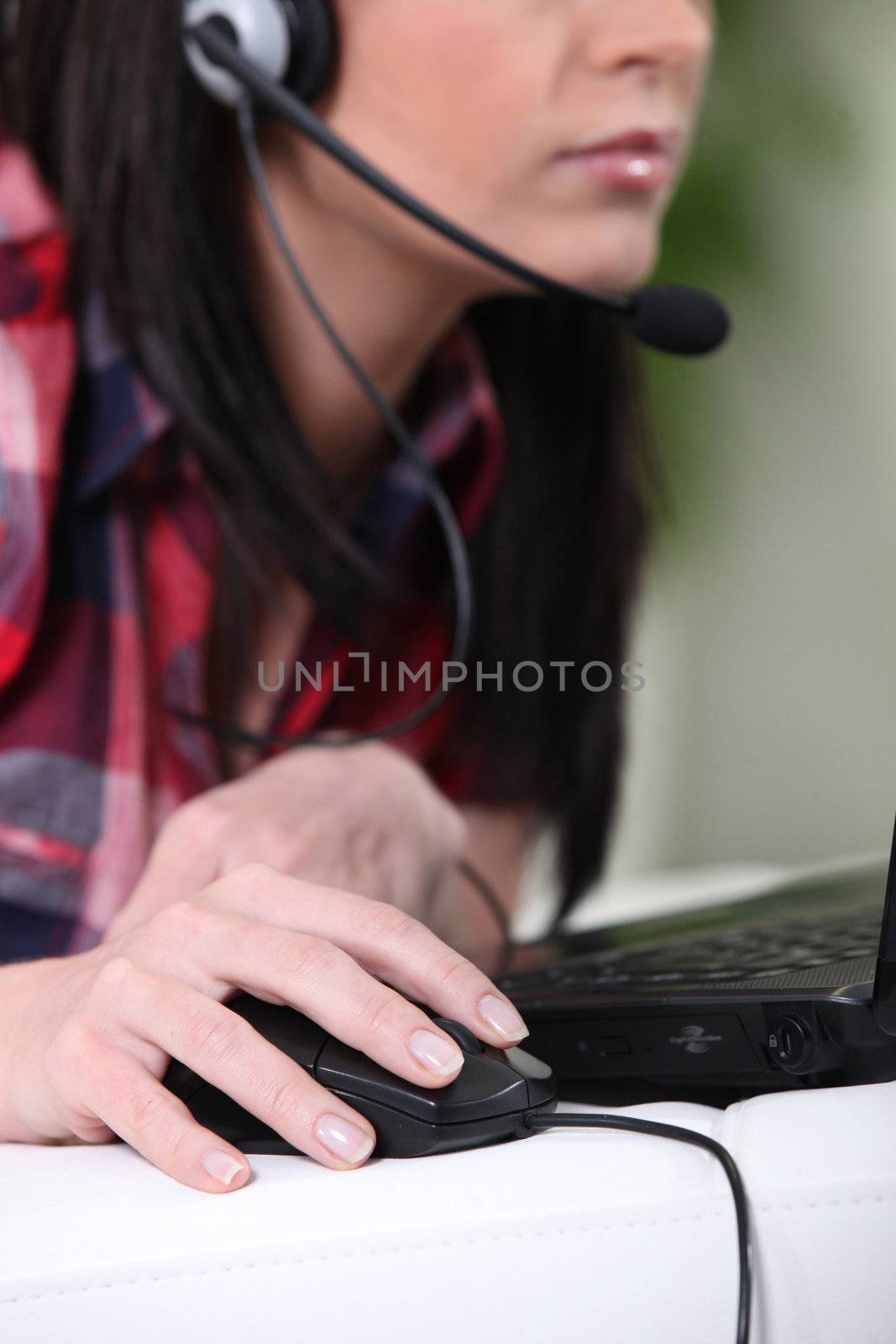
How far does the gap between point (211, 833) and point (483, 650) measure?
42 cm

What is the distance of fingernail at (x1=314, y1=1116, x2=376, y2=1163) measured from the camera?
1.00 feet

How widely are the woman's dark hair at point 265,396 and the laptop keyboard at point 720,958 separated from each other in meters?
0.36

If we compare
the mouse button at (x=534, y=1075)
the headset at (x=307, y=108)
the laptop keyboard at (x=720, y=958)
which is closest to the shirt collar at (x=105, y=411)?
the headset at (x=307, y=108)

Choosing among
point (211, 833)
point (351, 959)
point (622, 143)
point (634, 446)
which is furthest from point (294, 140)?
point (351, 959)

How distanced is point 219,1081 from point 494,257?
499mm

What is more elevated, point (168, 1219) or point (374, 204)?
point (374, 204)

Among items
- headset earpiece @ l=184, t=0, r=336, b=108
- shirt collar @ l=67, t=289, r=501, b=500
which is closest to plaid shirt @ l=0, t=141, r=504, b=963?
shirt collar @ l=67, t=289, r=501, b=500

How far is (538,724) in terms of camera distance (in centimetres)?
97

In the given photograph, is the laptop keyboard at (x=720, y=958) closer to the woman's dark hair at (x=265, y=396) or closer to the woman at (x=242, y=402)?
the woman at (x=242, y=402)

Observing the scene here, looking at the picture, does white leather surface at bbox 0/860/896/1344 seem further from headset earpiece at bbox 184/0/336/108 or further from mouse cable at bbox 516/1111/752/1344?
headset earpiece at bbox 184/0/336/108

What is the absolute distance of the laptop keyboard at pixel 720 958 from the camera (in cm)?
40

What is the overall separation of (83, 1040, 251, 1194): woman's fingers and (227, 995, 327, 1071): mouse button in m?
0.03

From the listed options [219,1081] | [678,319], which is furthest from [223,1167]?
[678,319]

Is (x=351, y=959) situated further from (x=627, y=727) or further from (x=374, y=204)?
(x=627, y=727)
